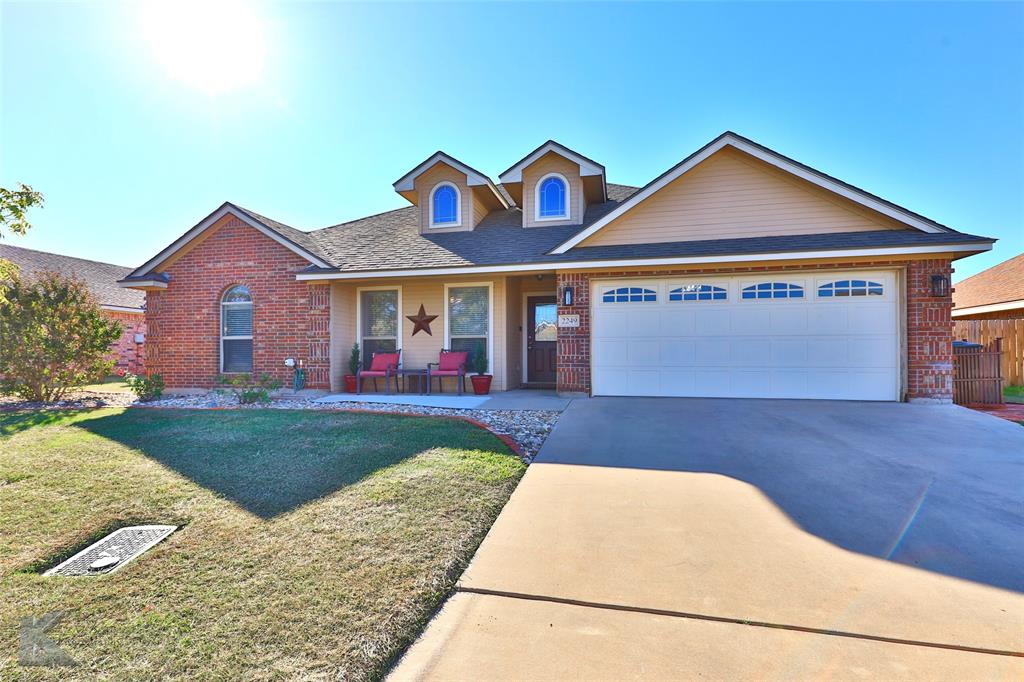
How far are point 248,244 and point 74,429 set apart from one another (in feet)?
18.4

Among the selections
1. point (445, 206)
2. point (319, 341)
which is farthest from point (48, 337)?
point (445, 206)

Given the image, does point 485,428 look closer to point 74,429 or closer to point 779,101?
point 74,429

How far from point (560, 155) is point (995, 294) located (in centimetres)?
1694

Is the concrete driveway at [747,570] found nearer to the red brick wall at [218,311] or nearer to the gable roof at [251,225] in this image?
the red brick wall at [218,311]

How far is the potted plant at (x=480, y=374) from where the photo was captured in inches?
405

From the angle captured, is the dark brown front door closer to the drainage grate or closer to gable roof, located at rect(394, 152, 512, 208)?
gable roof, located at rect(394, 152, 512, 208)

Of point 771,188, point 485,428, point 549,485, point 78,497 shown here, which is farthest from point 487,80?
point 78,497

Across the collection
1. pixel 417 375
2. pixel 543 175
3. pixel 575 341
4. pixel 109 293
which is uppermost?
pixel 543 175

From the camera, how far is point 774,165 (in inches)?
349

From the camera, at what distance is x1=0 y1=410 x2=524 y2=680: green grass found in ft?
6.99

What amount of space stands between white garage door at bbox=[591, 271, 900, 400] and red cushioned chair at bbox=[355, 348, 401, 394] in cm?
475

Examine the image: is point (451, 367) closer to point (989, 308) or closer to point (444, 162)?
point (444, 162)

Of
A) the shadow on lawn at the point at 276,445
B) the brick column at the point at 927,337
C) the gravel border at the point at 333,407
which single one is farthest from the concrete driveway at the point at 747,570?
the brick column at the point at 927,337

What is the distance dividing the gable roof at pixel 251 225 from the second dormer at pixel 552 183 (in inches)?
201
